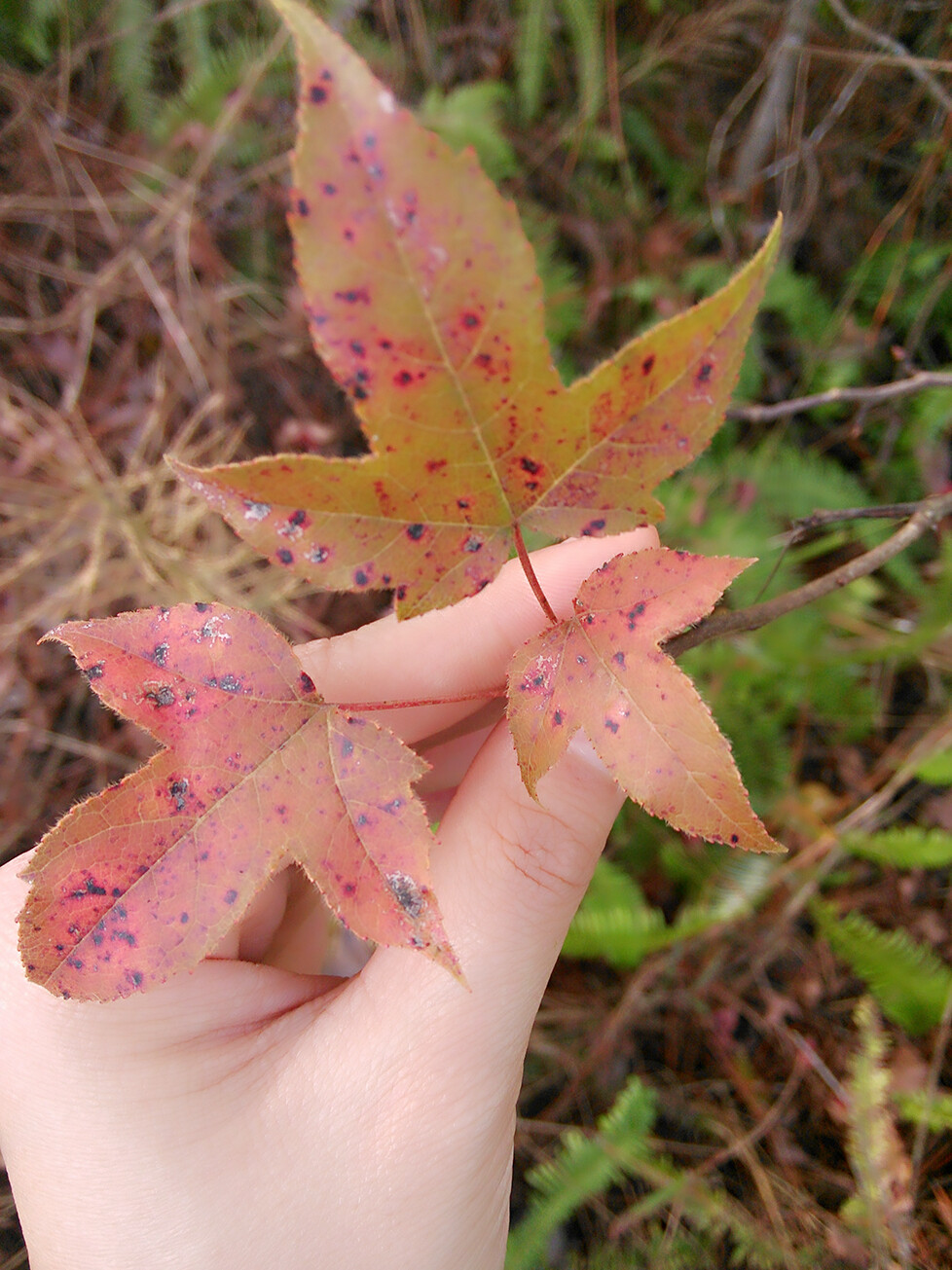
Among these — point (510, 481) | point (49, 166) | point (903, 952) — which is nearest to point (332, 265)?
point (510, 481)

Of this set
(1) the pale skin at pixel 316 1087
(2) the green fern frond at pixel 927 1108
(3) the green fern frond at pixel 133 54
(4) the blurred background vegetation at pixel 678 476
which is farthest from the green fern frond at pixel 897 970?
(3) the green fern frond at pixel 133 54

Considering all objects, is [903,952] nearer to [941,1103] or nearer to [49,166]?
[941,1103]

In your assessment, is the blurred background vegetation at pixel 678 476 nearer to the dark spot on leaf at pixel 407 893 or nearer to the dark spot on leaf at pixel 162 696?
the dark spot on leaf at pixel 162 696

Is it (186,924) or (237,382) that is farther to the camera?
(237,382)

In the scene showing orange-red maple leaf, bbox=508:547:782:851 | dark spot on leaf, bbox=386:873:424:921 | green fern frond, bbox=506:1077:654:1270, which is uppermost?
orange-red maple leaf, bbox=508:547:782:851

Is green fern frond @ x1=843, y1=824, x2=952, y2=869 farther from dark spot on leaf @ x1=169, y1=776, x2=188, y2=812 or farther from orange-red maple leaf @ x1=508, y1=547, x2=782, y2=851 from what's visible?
dark spot on leaf @ x1=169, y1=776, x2=188, y2=812

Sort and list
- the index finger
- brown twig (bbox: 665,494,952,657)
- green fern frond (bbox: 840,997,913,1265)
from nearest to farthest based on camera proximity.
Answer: brown twig (bbox: 665,494,952,657), the index finger, green fern frond (bbox: 840,997,913,1265)

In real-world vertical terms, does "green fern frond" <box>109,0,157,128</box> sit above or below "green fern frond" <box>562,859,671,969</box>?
above

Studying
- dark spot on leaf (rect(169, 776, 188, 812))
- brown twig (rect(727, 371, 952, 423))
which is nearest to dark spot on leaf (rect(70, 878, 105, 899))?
dark spot on leaf (rect(169, 776, 188, 812))
